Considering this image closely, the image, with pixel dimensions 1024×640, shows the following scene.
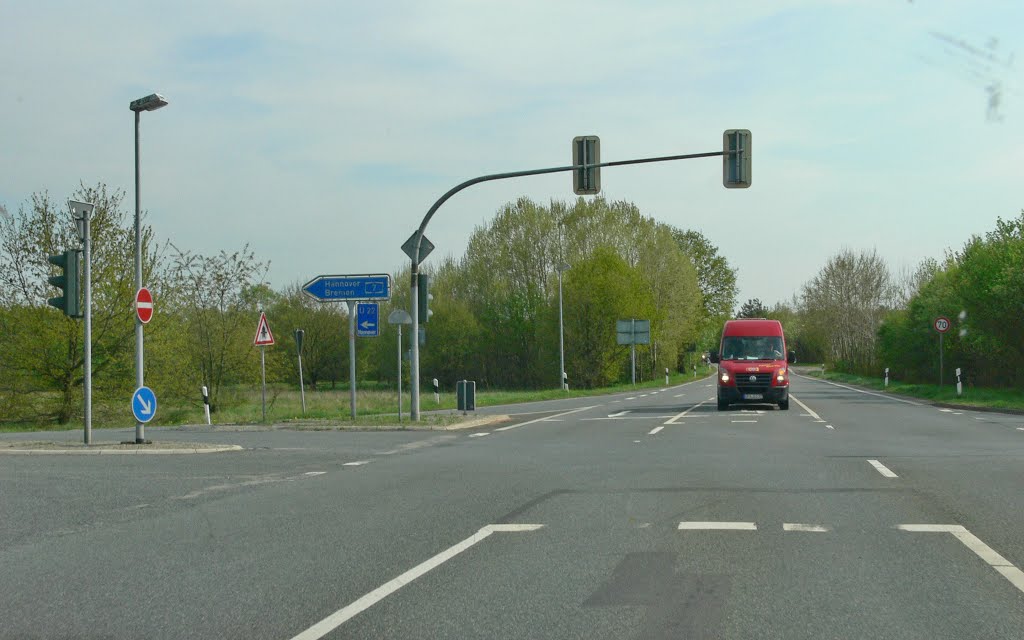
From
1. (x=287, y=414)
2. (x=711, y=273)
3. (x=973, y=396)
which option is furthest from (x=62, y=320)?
(x=711, y=273)

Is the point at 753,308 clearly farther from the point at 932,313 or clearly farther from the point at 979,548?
the point at 979,548

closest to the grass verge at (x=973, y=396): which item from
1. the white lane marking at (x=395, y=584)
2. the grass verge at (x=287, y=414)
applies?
the grass verge at (x=287, y=414)

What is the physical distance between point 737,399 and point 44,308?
20979 mm

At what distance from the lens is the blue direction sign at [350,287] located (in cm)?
2373

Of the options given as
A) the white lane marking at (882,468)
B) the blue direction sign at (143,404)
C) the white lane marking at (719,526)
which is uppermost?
the blue direction sign at (143,404)

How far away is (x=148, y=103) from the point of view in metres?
17.5

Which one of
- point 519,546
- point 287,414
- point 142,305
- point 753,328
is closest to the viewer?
point 519,546

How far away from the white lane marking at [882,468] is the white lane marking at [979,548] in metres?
3.73

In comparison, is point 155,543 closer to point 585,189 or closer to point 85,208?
point 85,208

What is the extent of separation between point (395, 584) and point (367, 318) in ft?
58.4

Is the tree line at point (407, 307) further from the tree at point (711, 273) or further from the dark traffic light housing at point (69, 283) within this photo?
the dark traffic light housing at point (69, 283)

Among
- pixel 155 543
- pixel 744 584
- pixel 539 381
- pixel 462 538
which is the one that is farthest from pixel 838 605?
pixel 539 381

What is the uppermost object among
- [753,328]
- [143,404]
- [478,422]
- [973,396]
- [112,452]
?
[753,328]

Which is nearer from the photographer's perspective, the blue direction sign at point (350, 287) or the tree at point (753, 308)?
the blue direction sign at point (350, 287)
